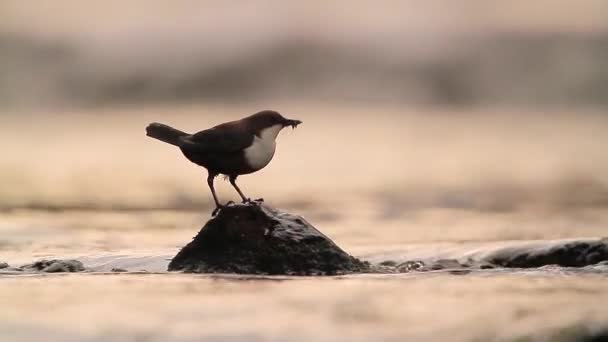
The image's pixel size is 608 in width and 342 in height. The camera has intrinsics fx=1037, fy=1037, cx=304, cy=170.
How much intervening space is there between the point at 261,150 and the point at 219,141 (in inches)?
16.0

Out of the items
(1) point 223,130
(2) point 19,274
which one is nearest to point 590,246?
(1) point 223,130

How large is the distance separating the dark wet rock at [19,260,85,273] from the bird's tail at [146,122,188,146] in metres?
1.42

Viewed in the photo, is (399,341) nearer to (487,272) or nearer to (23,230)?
(487,272)

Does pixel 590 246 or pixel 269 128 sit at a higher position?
pixel 269 128

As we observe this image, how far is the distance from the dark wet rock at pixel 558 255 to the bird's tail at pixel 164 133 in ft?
11.6

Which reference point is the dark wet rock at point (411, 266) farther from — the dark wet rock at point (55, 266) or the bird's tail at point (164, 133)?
the dark wet rock at point (55, 266)

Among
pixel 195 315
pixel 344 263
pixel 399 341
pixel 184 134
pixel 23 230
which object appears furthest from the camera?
pixel 23 230

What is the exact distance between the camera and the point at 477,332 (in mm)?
5875

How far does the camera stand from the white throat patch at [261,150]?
886 cm

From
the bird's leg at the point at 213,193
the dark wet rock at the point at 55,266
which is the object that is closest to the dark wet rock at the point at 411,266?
the bird's leg at the point at 213,193

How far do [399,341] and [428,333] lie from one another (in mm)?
283

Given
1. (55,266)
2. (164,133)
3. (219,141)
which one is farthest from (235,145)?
(55,266)

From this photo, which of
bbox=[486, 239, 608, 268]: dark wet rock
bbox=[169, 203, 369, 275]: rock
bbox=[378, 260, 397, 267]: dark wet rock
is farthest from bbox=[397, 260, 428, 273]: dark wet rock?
bbox=[169, 203, 369, 275]: rock

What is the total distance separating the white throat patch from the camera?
886 cm
